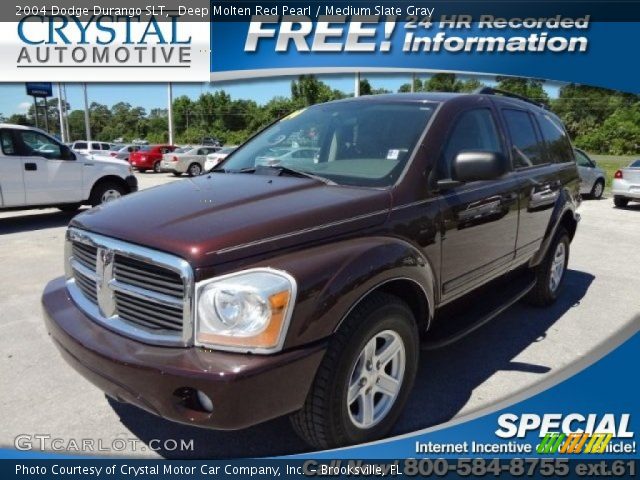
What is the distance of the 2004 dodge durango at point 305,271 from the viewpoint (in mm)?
2139

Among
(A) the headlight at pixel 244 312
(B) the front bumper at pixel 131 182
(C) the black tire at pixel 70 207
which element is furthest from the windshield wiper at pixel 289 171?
(B) the front bumper at pixel 131 182

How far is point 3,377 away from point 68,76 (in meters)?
9.95

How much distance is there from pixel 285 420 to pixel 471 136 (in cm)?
226

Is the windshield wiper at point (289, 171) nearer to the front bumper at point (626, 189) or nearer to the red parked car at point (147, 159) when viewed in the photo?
the front bumper at point (626, 189)

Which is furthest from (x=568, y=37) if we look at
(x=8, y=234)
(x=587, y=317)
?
(x=8, y=234)

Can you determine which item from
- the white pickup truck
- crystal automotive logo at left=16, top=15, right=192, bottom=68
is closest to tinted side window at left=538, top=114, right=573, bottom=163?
the white pickup truck

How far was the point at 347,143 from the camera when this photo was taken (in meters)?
3.43

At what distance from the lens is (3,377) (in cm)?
351

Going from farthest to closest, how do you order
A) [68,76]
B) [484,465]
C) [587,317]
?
[68,76] → [587,317] → [484,465]

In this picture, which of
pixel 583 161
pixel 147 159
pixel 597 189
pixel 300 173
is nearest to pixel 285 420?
pixel 300 173

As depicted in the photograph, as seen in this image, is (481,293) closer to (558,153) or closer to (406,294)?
(406,294)

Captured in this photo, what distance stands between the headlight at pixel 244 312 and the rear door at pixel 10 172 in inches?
324

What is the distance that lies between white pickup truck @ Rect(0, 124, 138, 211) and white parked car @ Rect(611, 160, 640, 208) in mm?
11875

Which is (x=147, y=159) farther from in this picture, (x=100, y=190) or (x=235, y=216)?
(x=235, y=216)
